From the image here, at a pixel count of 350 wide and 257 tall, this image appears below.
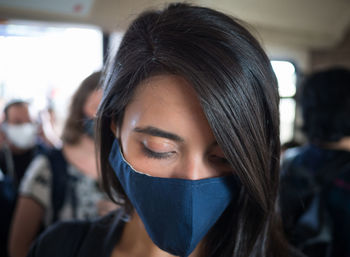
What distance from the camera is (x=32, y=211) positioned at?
1.53m

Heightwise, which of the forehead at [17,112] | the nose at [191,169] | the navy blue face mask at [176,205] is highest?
the nose at [191,169]

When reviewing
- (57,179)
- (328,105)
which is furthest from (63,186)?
(328,105)

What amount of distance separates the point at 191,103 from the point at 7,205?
1.94 metres

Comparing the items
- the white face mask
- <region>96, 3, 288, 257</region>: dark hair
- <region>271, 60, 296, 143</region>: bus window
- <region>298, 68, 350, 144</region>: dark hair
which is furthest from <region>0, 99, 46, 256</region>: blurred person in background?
<region>271, 60, 296, 143</region>: bus window

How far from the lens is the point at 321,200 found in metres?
1.54

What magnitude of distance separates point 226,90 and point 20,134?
2387 mm

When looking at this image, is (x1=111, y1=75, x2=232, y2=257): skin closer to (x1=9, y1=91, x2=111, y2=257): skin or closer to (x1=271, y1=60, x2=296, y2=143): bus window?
(x1=9, y1=91, x2=111, y2=257): skin

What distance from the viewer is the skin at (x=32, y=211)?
1498 millimetres

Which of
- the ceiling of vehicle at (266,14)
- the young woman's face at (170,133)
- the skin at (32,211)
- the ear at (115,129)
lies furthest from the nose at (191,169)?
the ceiling of vehicle at (266,14)

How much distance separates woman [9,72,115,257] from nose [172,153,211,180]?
0.82 meters

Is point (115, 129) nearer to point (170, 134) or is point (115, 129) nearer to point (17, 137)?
point (170, 134)

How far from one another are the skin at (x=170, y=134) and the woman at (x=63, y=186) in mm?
755

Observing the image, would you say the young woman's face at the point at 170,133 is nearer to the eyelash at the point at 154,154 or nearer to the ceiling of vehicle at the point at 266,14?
the eyelash at the point at 154,154

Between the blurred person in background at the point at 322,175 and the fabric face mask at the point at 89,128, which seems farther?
the fabric face mask at the point at 89,128
